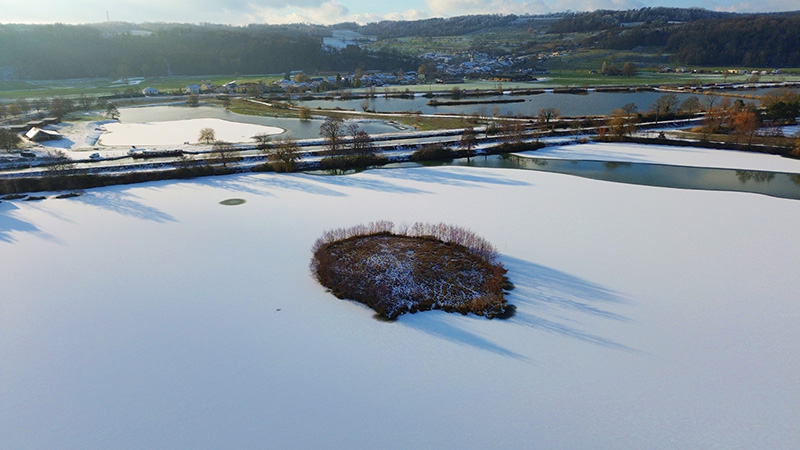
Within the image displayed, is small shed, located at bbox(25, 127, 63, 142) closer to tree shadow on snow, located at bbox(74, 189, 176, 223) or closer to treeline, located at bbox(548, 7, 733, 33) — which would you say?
tree shadow on snow, located at bbox(74, 189, 176, 223)

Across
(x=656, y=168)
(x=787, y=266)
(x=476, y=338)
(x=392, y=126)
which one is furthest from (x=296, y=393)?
(x=392, y=126)

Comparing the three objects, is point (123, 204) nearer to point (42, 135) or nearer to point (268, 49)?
point (42, 135)

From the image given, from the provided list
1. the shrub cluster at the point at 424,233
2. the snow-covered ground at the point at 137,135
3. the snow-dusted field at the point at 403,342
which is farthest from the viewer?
the snow-covered ground at the point at 137,135

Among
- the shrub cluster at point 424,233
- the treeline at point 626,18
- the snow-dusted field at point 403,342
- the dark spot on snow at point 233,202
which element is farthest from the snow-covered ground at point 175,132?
the treeline at point 626,18

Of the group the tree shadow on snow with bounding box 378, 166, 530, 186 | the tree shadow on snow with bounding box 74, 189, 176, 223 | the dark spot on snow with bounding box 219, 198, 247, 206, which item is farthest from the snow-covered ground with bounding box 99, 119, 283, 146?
the tree shadow on snow with bounding box 378, 166, 530, 186

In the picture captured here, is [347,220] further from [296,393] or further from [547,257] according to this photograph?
[296,393]

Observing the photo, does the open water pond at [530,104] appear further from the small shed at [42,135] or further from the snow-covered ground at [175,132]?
the small shed at [42,135]
